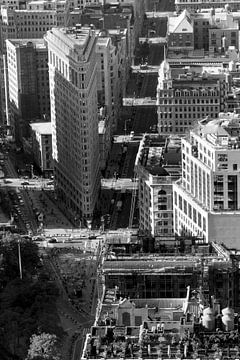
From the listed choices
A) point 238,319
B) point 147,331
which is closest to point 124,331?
point 147,331

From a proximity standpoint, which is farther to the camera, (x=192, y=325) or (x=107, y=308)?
(x=107, y=308)

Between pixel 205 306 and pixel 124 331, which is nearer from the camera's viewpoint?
pixel 124 331

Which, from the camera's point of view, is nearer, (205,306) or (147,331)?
(147,331)

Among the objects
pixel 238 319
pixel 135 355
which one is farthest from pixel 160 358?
pixel 238 319

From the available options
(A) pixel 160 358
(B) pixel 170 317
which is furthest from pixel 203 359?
(B) pixel 170 317

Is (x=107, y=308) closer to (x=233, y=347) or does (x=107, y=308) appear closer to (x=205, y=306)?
(x=205, y=306)

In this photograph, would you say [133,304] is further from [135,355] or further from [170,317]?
[135,355]

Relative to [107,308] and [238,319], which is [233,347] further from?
[107,308]

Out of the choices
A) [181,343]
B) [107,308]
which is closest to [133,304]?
[107,308]
